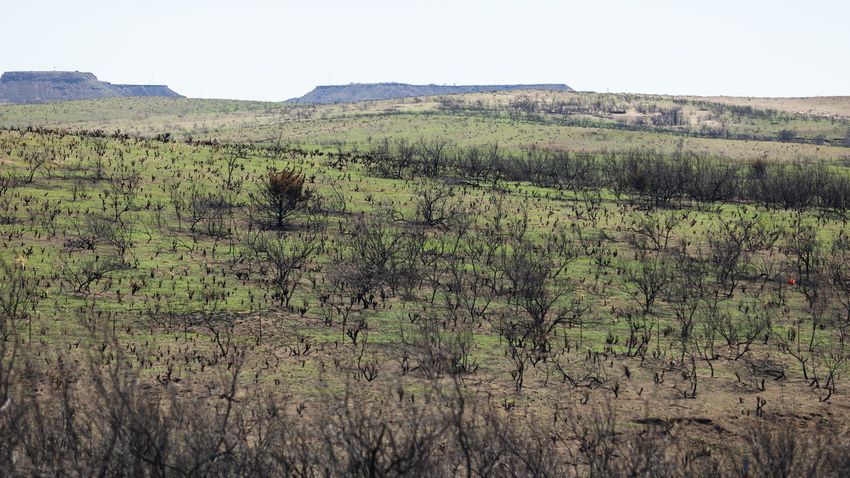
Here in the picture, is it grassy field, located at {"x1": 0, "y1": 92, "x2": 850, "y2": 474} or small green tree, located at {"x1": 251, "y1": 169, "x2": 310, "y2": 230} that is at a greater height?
small green tree, located at {"x1": 251, "y1": 169, "x2": 310, "y2": 230}

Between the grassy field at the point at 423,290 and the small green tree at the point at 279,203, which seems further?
the small green tree at the point at 279,203

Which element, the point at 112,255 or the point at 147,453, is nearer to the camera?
the point at 147,453

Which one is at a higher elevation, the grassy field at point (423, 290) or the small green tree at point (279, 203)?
the small green tree at point (279, 203)

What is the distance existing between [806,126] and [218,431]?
139276 mm

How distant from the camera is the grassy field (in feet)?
42.6

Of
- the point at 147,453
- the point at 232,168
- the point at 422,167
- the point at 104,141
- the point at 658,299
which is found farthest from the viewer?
the point at 422,167

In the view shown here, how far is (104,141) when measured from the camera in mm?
43000

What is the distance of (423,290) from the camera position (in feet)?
65.5

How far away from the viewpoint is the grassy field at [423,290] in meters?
13.0

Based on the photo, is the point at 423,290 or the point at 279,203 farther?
the point at 279,203

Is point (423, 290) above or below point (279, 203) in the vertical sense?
below

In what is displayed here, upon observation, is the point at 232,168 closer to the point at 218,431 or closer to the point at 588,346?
the point at 588,346

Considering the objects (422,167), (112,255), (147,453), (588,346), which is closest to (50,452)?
(147,453)

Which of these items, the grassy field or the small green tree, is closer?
the grassy field
